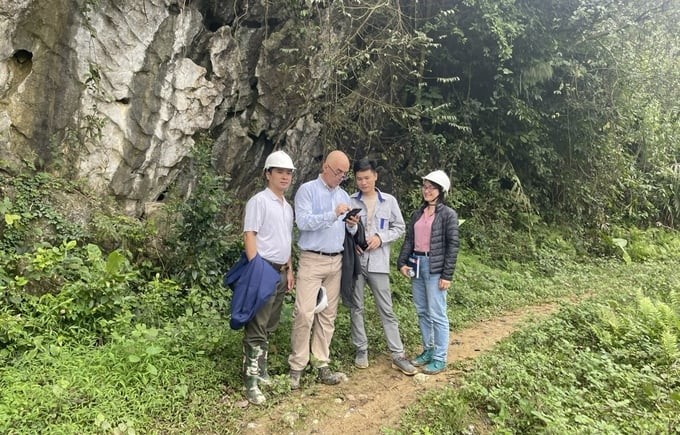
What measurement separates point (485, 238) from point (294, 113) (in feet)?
17.8

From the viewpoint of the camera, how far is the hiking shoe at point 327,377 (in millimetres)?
4375

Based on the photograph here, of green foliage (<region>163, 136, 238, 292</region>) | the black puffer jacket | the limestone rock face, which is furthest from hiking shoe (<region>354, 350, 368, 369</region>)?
the limestone rock face

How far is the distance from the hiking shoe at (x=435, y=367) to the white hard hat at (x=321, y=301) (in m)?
1.33

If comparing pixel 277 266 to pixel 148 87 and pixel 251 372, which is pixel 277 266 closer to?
pixel 251 372

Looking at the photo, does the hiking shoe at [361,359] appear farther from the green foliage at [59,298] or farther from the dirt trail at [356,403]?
the green foliage at [59,298]

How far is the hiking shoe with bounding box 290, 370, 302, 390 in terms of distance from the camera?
4203mm

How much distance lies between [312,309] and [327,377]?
2.31ft

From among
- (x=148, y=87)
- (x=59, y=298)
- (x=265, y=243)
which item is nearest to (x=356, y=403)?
(x=265, y=243)

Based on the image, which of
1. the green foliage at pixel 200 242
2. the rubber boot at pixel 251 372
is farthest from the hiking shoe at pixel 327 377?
the green foliage at pixel 200 242

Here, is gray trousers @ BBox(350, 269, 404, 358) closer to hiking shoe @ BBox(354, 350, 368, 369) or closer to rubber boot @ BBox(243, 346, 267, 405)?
hiking shoe @ BBox(354, 350, 368, 369)

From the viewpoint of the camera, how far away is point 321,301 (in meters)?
4.37

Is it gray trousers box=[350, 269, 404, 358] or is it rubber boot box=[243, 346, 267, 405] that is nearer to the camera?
rubber boot box=[243, 346, 267, 405]

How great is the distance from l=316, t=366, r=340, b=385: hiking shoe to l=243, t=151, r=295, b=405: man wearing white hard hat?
1.79ft

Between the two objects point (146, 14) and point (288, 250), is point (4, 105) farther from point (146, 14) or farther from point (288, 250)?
point (288, 250)
